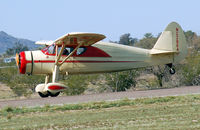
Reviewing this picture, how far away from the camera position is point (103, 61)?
1852 cm

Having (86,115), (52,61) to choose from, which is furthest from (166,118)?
(52,61)

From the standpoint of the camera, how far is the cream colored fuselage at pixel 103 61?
17375 millimetres

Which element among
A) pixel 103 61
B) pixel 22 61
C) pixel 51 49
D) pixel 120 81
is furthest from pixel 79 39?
pixel 120 81

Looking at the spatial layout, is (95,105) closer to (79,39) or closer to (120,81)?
(79,39)

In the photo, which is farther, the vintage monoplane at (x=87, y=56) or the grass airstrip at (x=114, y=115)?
the vintage monoplane at (x=87, y=56)

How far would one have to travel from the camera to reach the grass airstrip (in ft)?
29.2

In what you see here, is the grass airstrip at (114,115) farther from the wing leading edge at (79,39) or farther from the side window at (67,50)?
the side window at (67,50)

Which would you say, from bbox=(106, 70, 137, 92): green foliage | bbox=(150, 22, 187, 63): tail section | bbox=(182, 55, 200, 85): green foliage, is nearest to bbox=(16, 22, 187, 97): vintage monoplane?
bbox=(150, 22, 187, 63): tail section

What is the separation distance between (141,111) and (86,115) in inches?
59.2

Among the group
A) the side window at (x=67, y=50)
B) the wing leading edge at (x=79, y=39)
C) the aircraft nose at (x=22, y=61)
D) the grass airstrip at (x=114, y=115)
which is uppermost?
the wing leading edge at (x=79, y=39)

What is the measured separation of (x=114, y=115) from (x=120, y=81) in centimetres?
1520

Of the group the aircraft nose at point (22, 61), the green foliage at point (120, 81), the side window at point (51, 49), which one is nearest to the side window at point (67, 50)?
the side window at point (51, 49)

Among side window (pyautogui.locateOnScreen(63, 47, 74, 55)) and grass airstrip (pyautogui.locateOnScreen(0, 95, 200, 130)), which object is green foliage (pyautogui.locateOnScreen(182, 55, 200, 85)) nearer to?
side window (pyautogui.locateOnScreen(63, 47, 74, 55))

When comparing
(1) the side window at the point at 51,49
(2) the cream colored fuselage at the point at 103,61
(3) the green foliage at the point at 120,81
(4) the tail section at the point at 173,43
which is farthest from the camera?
(3) the green foliage at the point at 120,81
